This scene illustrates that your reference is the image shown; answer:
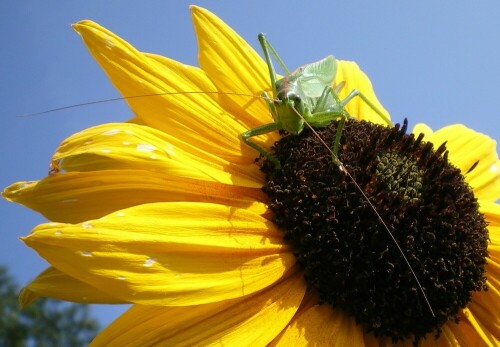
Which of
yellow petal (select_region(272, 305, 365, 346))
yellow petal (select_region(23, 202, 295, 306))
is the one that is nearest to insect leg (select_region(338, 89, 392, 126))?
yellow petal (select_region(23, 202, 295, 306))

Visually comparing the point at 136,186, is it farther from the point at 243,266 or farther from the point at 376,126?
the point at 376,126

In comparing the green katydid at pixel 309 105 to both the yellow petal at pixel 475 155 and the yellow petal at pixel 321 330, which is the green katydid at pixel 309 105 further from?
the yellow petal at pixel 475 155

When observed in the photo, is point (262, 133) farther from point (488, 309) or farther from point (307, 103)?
point (488, 309)

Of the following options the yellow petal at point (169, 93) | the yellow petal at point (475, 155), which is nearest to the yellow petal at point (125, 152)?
the yellow petal at point (169, 93)

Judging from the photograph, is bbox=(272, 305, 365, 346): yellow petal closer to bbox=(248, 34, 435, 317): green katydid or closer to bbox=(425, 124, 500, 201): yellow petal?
bbox=(248, 34, 435, 317): green katydid

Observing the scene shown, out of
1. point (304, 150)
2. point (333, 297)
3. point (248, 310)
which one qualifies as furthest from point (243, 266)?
point (304, 150)

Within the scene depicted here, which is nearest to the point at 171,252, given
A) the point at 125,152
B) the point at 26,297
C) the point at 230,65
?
the point at 125,152

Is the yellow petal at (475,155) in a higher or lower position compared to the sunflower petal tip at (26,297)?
higher
